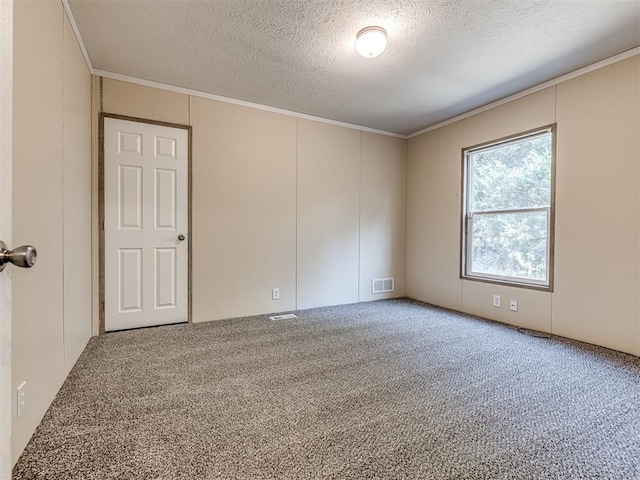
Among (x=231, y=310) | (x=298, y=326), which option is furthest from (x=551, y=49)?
(x=231, y=310)

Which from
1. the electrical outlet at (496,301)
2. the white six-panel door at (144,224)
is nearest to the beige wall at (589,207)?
the electrical outlet at (496,301)

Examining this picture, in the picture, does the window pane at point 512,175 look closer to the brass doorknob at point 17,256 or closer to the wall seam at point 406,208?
the wall seam at point 406,208

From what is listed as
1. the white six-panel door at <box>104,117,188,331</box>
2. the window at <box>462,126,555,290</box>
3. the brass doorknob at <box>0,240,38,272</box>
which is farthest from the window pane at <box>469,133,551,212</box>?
the brass doorknob at <box>0,240,38,272</box>

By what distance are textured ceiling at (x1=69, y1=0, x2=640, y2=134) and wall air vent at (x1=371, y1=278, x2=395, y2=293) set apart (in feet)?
7.98

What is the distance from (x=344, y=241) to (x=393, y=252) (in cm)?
90

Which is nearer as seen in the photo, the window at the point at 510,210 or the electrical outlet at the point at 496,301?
the window at the point at 510,210

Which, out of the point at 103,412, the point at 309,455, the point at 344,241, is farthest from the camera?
the point at 344,241

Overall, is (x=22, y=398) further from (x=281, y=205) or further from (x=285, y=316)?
(x=281, y=205)

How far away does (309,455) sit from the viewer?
1451 mm

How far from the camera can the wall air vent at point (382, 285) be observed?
469 cm

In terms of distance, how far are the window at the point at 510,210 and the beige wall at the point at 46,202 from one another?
3972 millimetres

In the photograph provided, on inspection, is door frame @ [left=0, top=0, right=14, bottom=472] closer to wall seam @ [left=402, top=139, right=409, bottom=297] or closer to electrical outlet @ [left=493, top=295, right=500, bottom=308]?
electrical outlet @ [left=493, top=295, right=500, bottom=308]

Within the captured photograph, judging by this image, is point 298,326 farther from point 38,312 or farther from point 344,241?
point 38,312

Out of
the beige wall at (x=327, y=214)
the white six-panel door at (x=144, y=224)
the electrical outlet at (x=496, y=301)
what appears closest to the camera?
the white six-panel door at (x=144, y=224)
